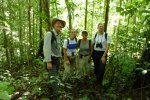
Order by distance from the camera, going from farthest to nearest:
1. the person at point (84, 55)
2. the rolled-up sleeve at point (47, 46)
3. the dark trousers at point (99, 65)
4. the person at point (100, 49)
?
1. the person at point (84, 55)
2. the dark trousers at point (99, 65)
3. the person at point (100, 49)
4. the rolled-up sleeve at point (47, 46)

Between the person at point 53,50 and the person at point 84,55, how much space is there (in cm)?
172

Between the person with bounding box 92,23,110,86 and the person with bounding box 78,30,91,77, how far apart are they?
22 centimetres

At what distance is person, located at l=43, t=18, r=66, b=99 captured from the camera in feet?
18.7

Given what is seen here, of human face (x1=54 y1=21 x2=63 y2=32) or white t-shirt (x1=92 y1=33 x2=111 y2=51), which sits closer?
human face (x1=54 y1=21 x2=63 y2=32)

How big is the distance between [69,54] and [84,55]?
0.49m

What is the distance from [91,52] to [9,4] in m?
7.52

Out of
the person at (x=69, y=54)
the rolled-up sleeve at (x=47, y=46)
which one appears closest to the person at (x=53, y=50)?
the rolled-up sleeve at (x=47, y=46)

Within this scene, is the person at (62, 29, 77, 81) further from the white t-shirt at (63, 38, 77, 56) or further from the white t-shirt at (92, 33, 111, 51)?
the white t-shirt at (92, 33, 111, 51)

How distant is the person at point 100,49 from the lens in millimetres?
7301

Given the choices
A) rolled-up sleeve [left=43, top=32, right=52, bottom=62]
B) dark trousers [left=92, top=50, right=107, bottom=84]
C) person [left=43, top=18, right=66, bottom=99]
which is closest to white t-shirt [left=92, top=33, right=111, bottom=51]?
dark trousers [left=92, top=50, right=107, bottom=84]

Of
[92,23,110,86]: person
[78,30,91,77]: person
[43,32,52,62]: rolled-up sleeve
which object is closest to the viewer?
[43,32,52,62]: rolled-up sleeve

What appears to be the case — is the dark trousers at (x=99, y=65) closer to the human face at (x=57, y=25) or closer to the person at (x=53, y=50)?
the person at (x=53, y=50)

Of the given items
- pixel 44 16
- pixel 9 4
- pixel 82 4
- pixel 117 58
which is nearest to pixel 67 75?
pixel 117 58

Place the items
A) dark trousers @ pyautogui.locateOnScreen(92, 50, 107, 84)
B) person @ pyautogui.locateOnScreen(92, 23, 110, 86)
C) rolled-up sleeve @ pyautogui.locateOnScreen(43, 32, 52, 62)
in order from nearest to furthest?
1. rolled-up sleeve @ pyautogui.locateOnScreen(43, 32, 52, 62)
2. person @ pyautogui.locateOnScreen(92, 23, 110, 86)
3. dark trousers @ pyautogui.locateOnScreen(92, 50, 107, 84)
